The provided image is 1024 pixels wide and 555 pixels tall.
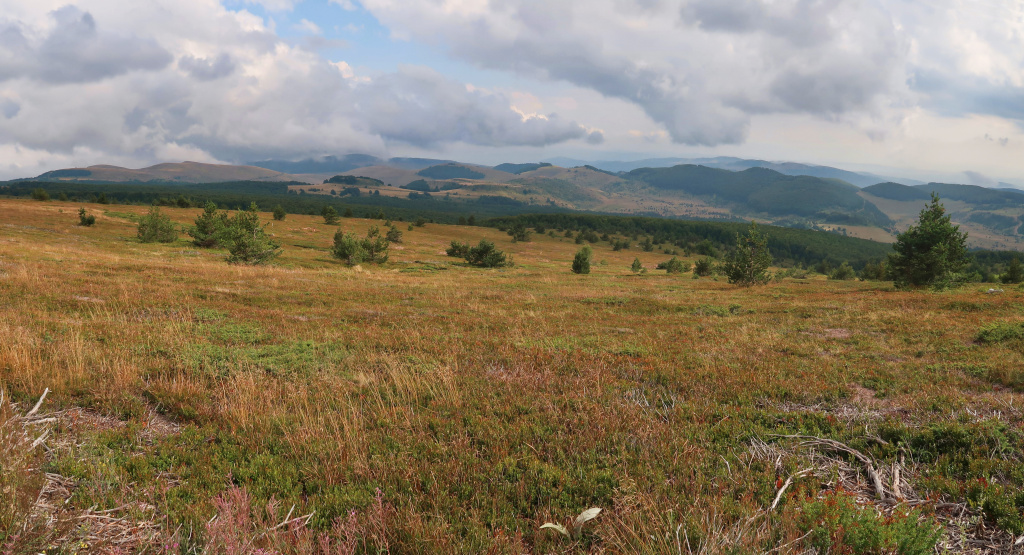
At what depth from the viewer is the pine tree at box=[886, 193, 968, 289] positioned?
3481 cm

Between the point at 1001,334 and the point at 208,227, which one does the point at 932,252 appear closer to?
the point at 1001,334

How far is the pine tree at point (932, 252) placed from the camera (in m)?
34.8

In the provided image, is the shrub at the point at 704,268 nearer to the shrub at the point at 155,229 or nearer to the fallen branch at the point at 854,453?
the fallen branch at the point at 854,453

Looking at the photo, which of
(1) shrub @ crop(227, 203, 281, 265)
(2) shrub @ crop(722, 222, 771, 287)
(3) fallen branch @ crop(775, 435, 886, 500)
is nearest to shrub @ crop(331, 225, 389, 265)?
(1) shrub @ crop(227, 203, 281, 265)

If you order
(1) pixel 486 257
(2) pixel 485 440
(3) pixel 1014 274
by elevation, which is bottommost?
(3) pixel 1014 274

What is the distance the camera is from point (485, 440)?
245 inches

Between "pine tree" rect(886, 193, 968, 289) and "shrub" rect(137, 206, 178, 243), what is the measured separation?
86685 mm

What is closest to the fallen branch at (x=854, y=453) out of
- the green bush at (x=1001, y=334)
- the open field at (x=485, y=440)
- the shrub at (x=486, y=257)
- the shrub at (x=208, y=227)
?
the open field at (x=485, y=440)

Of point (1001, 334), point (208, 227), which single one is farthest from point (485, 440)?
point (208, 227)

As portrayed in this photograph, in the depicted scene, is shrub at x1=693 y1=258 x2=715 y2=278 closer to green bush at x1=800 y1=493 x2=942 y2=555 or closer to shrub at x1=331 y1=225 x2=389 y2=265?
shrub at x1=331 y1=225 x2=389 y2=265

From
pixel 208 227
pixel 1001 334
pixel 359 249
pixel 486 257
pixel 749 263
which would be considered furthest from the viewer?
pixel 486 257

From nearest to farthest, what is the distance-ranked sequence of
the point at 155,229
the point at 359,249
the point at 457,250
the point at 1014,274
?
the point at 359,249, the point at 155,229, the point at 1014,274, the point at 457,250

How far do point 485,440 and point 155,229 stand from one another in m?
71.6

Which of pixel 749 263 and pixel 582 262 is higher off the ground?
pixel 749 263
